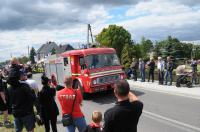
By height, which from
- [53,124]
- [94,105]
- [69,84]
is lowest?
[94,105]

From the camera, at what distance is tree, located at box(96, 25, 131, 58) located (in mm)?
88125

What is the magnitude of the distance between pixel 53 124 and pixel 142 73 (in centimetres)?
1661

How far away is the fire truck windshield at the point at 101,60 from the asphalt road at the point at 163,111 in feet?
5.46

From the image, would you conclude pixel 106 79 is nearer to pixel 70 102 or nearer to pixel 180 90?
pixel 180 90

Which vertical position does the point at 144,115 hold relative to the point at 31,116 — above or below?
below

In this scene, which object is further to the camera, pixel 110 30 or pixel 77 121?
pixel 110 30

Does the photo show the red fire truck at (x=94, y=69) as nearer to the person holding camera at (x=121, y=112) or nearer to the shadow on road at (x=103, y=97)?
the shadow on road at (x=103, y=97)

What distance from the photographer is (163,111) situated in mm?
13008

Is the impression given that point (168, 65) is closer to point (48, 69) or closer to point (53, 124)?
point (48, 69)

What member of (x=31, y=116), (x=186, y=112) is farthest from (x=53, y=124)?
(x=186, y=112)

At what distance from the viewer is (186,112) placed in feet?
41.0

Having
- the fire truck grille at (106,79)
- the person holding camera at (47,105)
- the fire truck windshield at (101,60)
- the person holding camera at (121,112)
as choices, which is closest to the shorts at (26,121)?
the person holding camera at (47,105)

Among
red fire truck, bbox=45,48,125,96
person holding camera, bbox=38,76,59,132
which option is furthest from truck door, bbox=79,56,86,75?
person holding camera, bbox=38,76,59,132

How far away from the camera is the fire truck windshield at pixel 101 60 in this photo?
17609 mm
